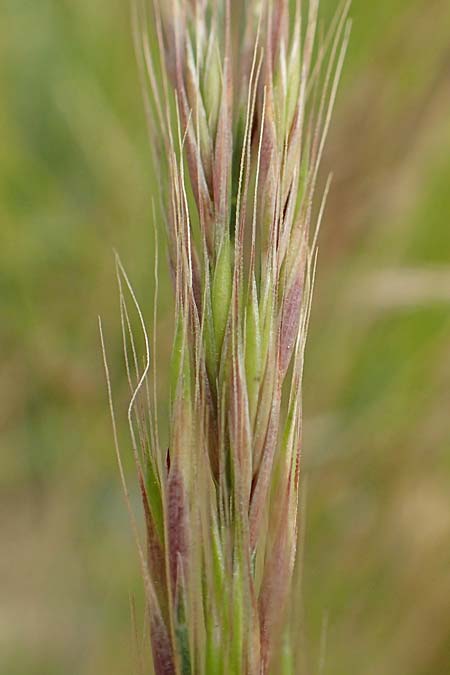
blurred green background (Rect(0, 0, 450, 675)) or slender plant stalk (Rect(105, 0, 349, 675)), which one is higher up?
blurred green background (Rect(0, 0, 450, 675))

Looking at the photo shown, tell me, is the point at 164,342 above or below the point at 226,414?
above

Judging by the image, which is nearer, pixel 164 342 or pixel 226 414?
pixel 226 414

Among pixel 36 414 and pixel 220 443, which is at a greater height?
pixel 36 414

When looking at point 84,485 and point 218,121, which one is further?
point 84,485

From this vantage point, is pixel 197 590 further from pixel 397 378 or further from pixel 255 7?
pixel 397 378

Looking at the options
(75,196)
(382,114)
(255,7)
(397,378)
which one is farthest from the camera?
(75,196)

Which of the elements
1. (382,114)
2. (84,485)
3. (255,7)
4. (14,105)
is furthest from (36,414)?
(255,7)

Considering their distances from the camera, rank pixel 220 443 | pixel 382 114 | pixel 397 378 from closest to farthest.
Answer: pixel 220 443
pixel 382 114
pixel 397 378

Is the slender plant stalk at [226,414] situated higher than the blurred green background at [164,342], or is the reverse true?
the blurred green background at [164,342]
